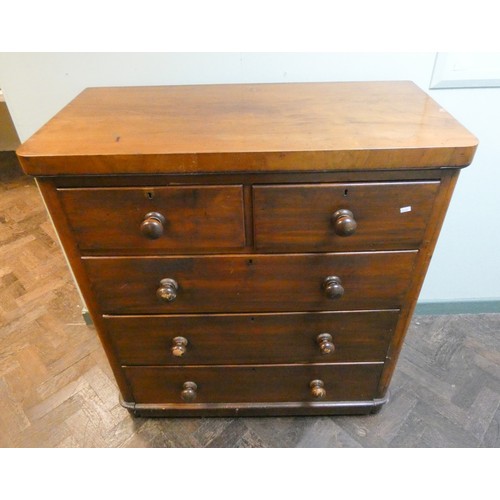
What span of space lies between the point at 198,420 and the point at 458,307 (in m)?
1.12

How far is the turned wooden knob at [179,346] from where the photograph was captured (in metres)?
0.89

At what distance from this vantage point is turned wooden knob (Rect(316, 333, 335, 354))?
901 mm

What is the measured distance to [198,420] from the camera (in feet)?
3.79

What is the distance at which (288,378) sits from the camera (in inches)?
40.2

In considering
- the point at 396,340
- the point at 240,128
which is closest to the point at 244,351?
the point at 396,340

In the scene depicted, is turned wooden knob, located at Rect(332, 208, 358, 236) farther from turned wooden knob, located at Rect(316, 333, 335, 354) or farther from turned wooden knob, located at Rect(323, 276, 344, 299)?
turned wooden knob, located at Rect(316, 333, 335, 354)

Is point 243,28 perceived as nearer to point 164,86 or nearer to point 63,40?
point 164,86

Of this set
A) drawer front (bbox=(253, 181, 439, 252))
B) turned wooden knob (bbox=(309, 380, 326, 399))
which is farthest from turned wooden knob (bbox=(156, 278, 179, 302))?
turned wooden knob (bbox=(309, 380, 326, 399))

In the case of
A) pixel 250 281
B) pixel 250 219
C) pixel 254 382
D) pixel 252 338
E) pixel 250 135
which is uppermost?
pixel 250 135

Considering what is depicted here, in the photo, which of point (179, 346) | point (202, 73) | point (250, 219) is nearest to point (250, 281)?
point (250, 219)

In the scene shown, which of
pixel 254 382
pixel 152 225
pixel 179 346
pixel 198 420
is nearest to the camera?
pixel 152 225

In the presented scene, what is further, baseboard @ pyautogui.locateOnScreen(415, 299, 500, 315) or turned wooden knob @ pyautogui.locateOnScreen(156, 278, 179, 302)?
baseboard @ pyautogui.locateOnScreen(415, 299, 500, 315)

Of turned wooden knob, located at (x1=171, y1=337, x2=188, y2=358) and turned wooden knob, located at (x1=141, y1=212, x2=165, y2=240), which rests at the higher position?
turned wooden knob, located at (x1=141, y1=212, x2=165, y2=240)

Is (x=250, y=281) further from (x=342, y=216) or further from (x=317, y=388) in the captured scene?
(x=317, y=388)
